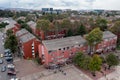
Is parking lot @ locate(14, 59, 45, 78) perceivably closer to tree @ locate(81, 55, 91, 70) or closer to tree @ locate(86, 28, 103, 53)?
tree @ locate(81, 55, 91, 70)

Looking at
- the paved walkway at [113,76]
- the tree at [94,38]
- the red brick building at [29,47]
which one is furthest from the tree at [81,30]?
the paved walkway at [113,76]

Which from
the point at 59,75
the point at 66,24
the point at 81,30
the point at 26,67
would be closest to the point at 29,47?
the point at 26,67

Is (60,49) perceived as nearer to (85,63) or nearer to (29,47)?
(85,63)

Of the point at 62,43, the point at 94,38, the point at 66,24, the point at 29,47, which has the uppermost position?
the point at 66,24

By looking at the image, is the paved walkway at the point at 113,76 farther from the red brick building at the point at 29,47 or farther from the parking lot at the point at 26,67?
the red brick building at the point at 29,47

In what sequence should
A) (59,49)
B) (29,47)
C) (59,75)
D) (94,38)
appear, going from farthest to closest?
(29,47) < (94,38) < (59,49) < (59,75)

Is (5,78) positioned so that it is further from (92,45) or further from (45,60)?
(92,45)

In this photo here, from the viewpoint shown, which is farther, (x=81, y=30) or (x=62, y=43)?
(x=81, y=30)

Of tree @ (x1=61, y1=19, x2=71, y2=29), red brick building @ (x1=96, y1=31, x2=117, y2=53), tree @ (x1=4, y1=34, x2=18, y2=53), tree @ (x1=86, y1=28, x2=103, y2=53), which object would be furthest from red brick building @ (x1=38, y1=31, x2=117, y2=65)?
tree @ (x1=61, y1=19, x2=71, y2=29)
